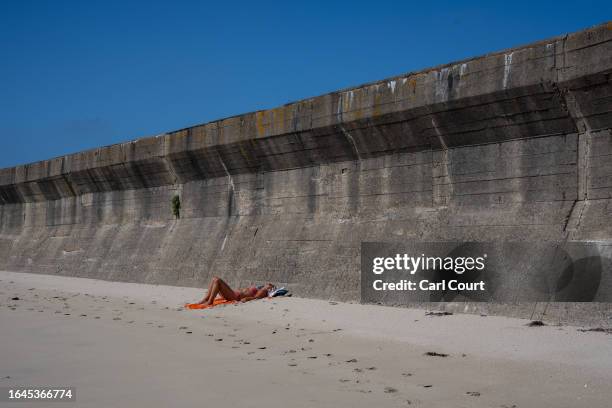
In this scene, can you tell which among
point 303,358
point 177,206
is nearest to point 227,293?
point 303,358

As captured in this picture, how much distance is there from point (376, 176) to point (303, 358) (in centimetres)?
468

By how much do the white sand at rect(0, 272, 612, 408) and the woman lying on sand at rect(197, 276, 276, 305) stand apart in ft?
1.63

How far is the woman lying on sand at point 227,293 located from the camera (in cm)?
934

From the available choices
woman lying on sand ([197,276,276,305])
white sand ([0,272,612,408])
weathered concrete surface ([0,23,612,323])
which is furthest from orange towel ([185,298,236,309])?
weathered concrete surface ([0,23,612,323])

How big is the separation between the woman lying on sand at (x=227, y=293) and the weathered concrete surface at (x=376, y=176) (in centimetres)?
61

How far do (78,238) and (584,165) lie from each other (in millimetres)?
12682

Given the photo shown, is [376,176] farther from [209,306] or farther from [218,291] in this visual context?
[209,306]

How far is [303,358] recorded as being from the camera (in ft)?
18.0

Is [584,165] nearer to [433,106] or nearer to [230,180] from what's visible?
[433,106]

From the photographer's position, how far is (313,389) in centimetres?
435

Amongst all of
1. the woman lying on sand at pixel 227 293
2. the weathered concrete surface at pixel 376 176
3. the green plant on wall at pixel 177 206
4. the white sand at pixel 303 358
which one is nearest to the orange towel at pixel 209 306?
the woman lying on sand at pixel 227 293

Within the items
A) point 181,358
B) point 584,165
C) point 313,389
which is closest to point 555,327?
point 584,165

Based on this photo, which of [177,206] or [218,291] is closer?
[218,291]

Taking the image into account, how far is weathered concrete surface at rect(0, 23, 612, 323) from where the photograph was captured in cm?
734
